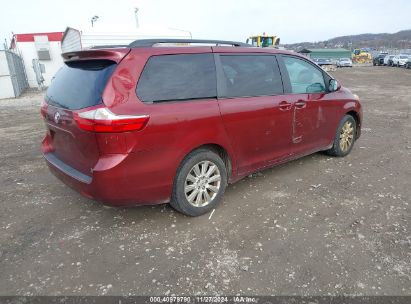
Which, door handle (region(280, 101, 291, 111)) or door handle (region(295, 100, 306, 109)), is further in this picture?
door handle (region(295, 100, 306, 109))

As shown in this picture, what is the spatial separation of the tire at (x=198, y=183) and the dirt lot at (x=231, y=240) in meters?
0.16

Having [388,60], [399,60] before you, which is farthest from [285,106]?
[388,60]

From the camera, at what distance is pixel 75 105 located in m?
2.99

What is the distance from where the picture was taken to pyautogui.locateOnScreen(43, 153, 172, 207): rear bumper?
2.87m

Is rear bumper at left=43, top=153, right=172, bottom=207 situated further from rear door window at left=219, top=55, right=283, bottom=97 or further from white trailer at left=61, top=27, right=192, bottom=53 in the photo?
white trailer at left=61, top=27, right=192, bottom=53

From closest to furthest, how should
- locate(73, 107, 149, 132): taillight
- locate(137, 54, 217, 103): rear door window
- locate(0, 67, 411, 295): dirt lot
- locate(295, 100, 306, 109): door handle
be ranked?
locate(0, 67, 411, 295): dirt lot < locate(73, 107, 149, 132): taillight < locate(137, 54, 217, 103): rear door window < locate(295, 100, 306, 109): door handle

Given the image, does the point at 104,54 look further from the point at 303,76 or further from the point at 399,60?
the point at 399,60

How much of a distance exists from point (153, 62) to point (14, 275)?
2171mm

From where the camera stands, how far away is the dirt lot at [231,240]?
8.50 ft

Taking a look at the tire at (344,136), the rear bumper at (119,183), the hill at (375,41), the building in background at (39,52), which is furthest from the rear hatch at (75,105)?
the hill at (375,41)

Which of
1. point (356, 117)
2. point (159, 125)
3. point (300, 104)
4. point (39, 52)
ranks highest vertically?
point (39, 52)

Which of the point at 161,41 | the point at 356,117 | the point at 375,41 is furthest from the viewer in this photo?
the point at 375,41

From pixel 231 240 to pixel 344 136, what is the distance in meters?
3.20

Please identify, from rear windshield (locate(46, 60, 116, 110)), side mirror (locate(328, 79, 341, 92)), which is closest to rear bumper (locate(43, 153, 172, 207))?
rear windshield (locate(46, 60, 116, 110))
